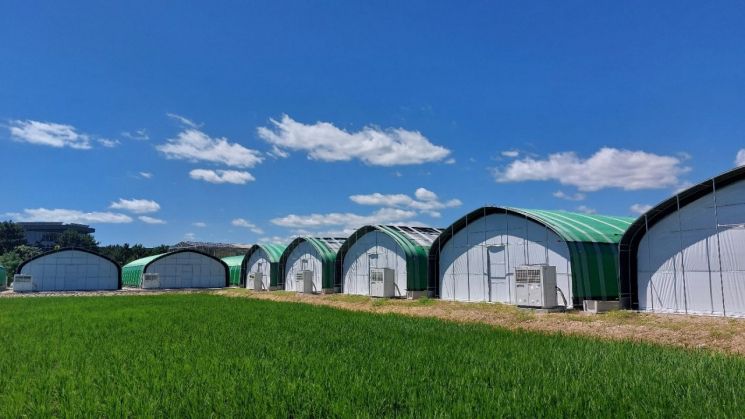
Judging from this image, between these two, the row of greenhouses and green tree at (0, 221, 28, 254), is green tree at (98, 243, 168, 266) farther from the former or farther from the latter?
the row of greenhouses

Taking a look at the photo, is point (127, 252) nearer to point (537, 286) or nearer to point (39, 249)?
→ point (39, 249)

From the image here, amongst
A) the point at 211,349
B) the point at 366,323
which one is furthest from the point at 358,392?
the point at 366,323

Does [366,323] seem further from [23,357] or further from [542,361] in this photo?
[23,357]

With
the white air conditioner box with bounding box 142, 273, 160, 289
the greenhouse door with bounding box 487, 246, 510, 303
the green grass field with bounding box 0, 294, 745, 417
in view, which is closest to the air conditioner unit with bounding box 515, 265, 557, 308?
the greenhouse door with bounding box 487, 246, 510, 303

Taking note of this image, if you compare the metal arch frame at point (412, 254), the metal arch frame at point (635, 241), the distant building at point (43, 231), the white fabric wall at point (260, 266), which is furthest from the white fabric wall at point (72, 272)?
the distant building at point (43, 231)

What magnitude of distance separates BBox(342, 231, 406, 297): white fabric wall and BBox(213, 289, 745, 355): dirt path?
218 inches

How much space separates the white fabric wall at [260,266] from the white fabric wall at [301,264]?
131 inches

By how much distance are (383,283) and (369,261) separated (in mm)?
4116

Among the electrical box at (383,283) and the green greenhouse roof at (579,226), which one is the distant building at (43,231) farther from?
the green greenhouse roof at (579,226)

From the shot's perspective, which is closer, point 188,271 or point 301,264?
point 301,264

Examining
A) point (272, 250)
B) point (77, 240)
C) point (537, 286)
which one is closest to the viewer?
point (537, 286)

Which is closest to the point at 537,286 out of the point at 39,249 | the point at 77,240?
the point at 39,249

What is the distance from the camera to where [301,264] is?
4319 centimetres

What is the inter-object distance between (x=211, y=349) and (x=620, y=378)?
8.57 meters
